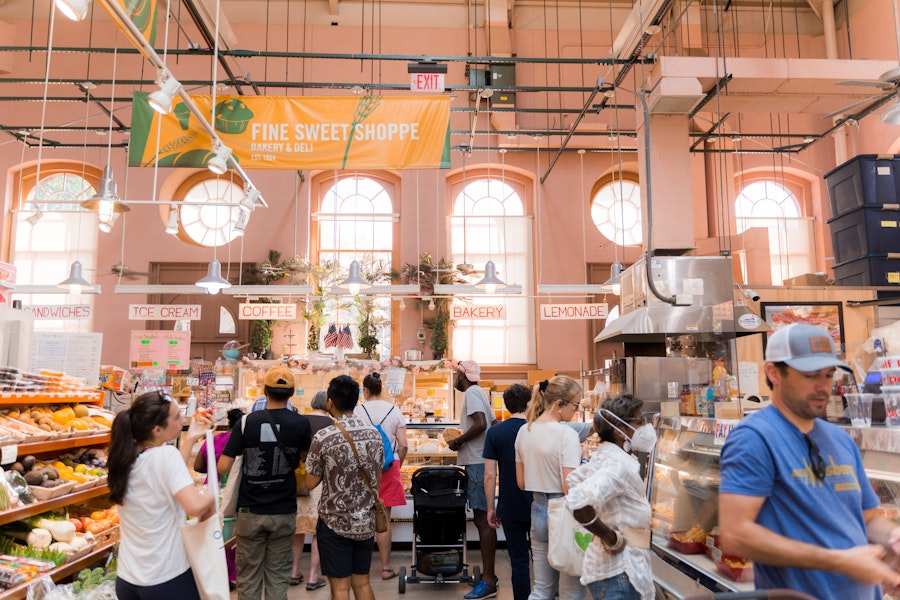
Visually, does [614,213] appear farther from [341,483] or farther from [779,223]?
[341,483]

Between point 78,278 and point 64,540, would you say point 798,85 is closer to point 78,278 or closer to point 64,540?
point 64,540

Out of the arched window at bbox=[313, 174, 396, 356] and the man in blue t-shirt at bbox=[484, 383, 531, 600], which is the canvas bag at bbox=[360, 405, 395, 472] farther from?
the arched window at bbox=[313, 174, 396, 356]

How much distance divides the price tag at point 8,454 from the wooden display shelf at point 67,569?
719mm

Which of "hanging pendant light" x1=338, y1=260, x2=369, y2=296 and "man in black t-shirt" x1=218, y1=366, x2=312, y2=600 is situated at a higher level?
"hanging pendant light" x1=338, y1=260, x2=369, y2=296

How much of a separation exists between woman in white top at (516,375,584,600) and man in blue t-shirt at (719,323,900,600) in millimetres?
2234

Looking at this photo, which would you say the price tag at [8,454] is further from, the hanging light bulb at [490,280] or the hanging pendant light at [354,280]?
the hanging light bulb at [490,280]

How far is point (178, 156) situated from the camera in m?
7.17

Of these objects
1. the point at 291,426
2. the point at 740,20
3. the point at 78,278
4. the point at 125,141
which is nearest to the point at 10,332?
the point at 291,426

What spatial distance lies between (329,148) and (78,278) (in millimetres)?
4771

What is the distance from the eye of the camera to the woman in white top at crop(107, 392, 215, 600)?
304 cm

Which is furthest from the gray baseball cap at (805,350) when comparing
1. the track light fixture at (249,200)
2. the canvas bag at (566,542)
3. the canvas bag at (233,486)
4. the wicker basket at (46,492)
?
the track light fixture at (249,200)

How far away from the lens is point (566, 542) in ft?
11.9

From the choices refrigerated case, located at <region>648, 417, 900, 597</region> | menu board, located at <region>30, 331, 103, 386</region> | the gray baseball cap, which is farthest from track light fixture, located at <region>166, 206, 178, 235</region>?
the gray baseball cap

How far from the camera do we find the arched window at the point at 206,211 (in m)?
15.3
